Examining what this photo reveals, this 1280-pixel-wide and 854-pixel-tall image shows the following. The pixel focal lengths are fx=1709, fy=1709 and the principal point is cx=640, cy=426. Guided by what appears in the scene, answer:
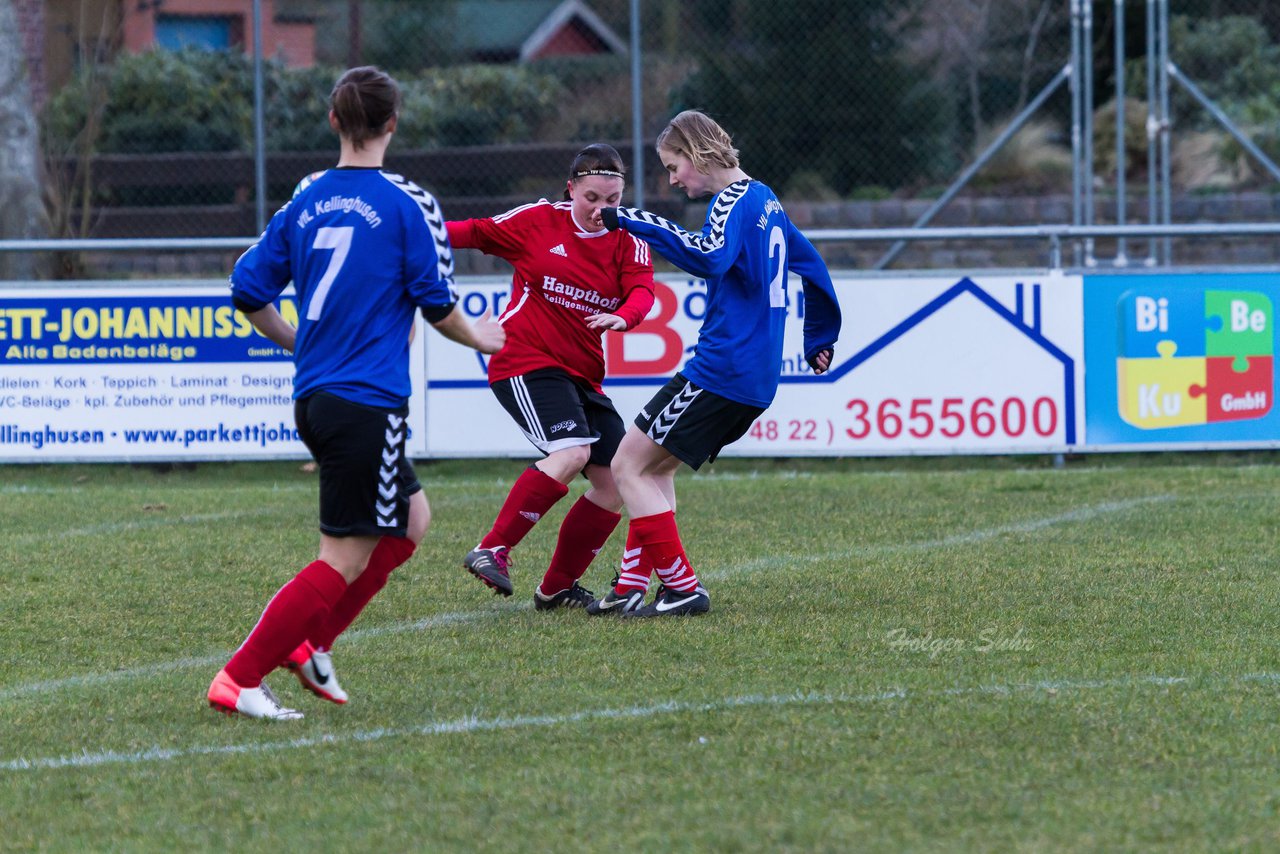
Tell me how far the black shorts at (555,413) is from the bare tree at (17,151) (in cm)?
844

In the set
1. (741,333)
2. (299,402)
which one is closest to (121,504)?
(741,333)

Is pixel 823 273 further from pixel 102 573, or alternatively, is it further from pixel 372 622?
pixel 102 573

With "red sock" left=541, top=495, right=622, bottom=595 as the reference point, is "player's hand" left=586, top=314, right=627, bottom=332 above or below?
above

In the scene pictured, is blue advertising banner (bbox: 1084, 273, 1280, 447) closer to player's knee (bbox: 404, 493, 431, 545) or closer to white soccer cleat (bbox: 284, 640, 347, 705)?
player's knee (bbox: 404, 493, 431, 545)

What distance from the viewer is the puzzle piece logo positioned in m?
10.7

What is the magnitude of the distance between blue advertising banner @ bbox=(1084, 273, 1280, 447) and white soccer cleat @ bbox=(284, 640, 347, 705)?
23.3 ft

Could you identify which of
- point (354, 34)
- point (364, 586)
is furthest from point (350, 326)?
point (354, 34)

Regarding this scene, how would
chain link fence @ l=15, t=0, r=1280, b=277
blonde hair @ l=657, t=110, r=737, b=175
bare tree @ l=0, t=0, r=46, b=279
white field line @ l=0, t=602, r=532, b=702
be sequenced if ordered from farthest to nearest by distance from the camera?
chain link fence @ l=15, t=0, r=1280, b=277 < bare tree @ l=0, t=0, r=46, b=279 < blonde hair @ l=657, t=110, r=737, b=175 < white field line @ l=0, t=602, r=532, b=702

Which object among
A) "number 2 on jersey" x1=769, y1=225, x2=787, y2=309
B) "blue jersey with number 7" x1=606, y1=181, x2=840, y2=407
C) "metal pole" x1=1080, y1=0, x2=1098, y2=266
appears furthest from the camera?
"metal pole" x1=1080, y1=0, x2=1098, y2=266

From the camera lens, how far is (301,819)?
3.70m

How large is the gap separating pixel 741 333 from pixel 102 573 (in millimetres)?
2995

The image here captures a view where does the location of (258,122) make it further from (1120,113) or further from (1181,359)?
(1120,113)

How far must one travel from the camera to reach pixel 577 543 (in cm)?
639

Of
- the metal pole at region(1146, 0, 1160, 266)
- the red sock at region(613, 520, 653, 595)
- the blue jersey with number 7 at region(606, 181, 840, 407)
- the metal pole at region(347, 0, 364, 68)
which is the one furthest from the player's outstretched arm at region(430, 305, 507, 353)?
the metal pole at region(347, 0, 364, 68)
